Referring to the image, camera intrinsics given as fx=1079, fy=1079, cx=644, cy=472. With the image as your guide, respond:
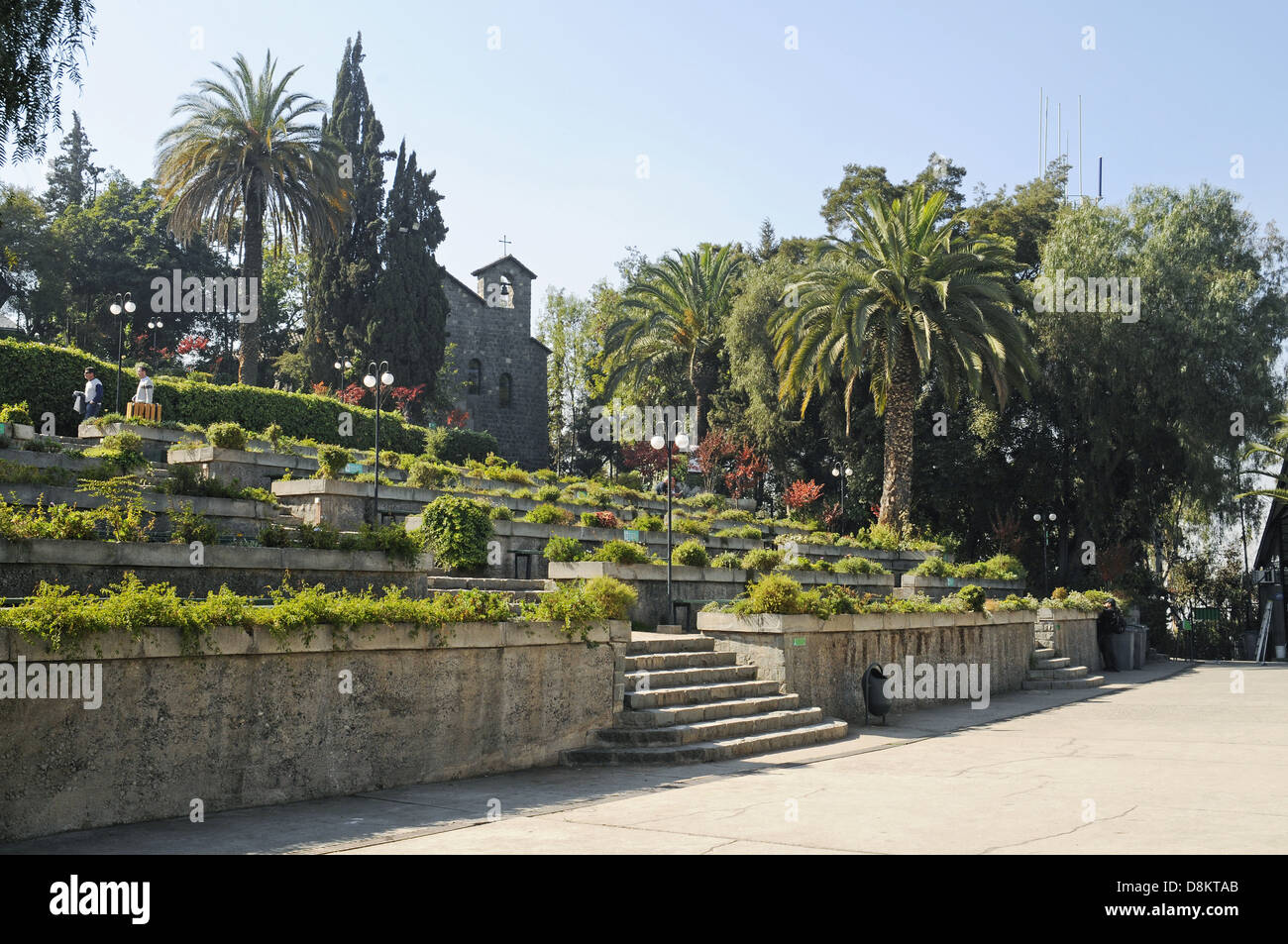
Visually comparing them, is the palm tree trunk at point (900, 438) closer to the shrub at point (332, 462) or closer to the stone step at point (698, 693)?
the stone step at point (698, 693)

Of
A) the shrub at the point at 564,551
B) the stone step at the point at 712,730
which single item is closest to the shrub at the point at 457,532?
the shrub at the point at 564,551

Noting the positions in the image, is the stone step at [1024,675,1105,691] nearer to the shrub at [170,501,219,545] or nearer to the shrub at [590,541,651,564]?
the shrub at [590,541,651,564]

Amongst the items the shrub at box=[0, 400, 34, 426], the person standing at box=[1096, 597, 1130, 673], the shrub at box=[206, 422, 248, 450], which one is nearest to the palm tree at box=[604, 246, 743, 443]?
the person standing at box=[1096, 597, 1130, 673]

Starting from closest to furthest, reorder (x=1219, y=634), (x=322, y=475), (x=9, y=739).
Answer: (x=9, y=739) < (x=322, y=475) < (x=1219, y=634)

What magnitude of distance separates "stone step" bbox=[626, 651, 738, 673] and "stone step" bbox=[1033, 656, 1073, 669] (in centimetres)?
1037

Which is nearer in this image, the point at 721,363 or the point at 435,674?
the point at 435,674

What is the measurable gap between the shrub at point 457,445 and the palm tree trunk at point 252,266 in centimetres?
545

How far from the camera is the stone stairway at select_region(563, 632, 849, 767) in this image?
34.9 ft

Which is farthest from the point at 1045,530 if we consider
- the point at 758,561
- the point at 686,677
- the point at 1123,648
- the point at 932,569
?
the point at 686,677

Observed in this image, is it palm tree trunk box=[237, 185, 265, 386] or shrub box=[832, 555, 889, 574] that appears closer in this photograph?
shrub box=[832, 555, 889, 574]

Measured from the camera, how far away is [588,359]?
186ft
